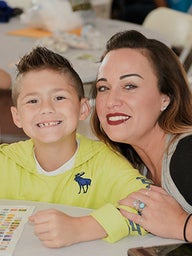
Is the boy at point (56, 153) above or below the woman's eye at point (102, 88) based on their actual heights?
below

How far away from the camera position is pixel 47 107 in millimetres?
1383

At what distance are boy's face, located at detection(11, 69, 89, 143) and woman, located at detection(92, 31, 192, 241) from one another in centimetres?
9

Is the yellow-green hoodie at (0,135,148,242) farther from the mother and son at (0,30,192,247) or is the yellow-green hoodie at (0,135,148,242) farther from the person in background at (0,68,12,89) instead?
the person in background at (0,68,12,89)

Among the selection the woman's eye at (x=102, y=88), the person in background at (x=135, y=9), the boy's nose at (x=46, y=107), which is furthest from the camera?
the person in background at (x=135, y=9)

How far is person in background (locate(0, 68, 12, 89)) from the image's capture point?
7.14 ft

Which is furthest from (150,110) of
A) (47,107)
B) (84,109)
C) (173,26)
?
(173,26)

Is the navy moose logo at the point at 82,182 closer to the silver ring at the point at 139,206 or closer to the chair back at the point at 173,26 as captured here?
the silver ring at the point at 139,206

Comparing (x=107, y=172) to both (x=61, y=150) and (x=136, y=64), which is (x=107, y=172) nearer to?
(x=61, y=150)

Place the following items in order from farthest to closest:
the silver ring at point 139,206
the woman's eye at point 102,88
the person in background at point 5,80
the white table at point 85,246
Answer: the person in background at point 5,80, the woman's eye at point 102,88, the silver ring at point 139,206, the white table at point 85,246

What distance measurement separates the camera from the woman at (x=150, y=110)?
4.53 feet

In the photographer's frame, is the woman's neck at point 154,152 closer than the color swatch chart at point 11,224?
No

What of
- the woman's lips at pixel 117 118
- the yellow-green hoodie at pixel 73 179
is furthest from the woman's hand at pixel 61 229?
the woman's lips at pixel 117 118

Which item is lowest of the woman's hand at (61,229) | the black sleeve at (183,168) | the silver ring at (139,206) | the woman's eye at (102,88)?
the woman's hand at (61,229)

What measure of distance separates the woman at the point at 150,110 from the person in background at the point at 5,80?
0.67 m
